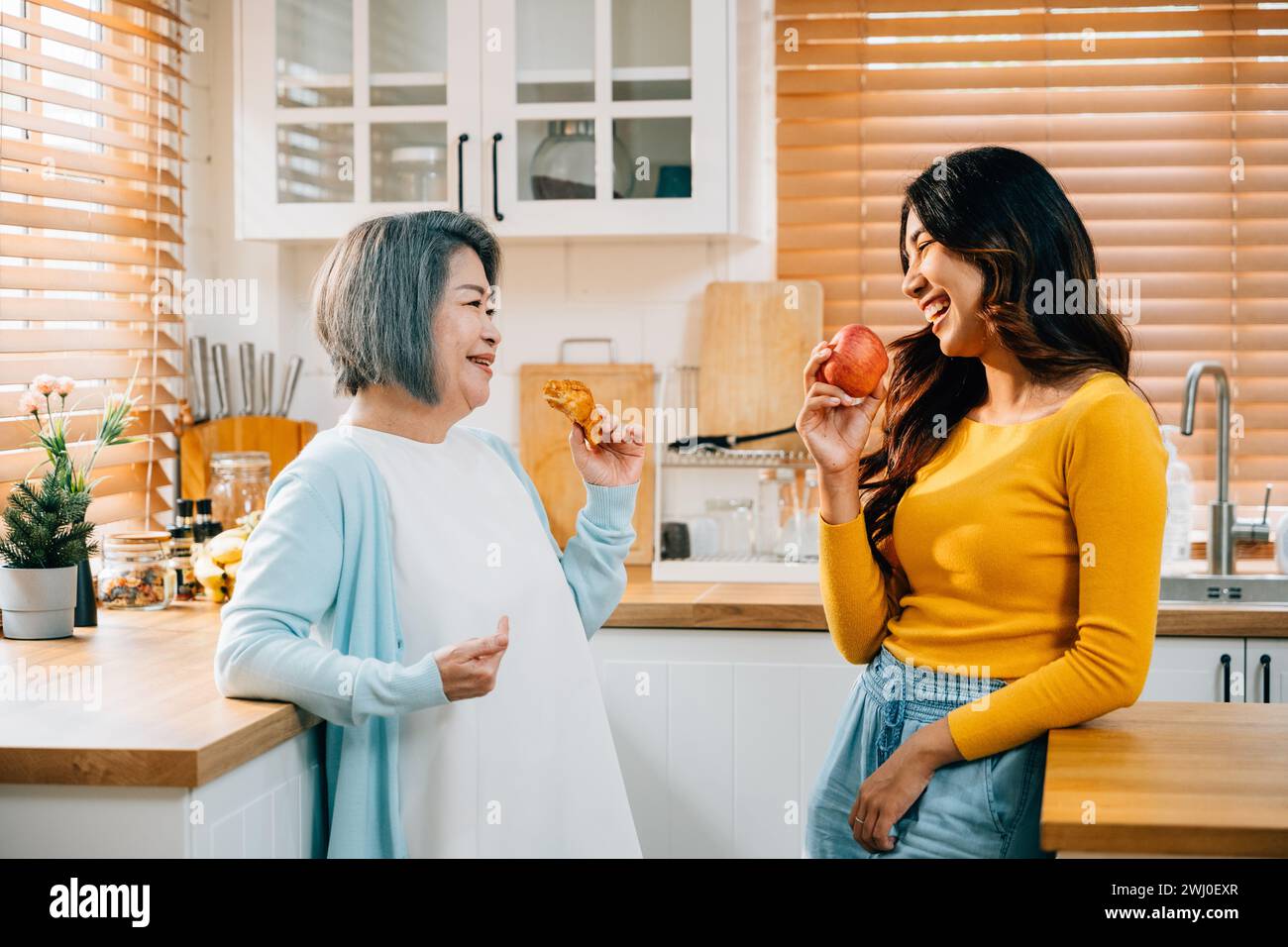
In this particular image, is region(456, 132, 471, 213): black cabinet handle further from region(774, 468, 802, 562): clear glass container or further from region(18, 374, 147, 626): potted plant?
region(774, 468, 802, 562): clear glass container

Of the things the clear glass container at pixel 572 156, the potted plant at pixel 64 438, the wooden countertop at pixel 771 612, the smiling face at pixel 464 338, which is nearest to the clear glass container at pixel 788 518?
the wooden countertop at pixel 771 612

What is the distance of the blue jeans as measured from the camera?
1353mm

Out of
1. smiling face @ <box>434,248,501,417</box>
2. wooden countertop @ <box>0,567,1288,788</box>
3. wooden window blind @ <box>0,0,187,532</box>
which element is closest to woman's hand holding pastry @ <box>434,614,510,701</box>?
wooden countertop @ <box>0,567,1288,788</box>

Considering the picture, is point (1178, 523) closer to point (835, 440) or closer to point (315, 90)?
point (835, 440)

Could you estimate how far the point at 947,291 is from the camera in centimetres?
144

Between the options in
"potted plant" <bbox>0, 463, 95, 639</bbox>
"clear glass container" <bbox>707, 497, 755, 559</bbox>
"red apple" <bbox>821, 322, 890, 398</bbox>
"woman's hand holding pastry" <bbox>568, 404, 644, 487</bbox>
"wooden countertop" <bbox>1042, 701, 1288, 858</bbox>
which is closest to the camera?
"wooden countertop" <bbox>1042, 701, 1288, 858</bbox>

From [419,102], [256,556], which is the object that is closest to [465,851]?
[256,556]

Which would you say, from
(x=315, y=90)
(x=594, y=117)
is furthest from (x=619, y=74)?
(x=315, y=90)

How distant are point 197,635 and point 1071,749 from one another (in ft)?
4.37

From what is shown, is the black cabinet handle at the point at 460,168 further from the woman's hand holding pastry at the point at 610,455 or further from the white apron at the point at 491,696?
the white apron at the point at 491,696

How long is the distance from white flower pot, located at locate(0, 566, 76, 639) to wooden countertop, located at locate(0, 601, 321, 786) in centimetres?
9

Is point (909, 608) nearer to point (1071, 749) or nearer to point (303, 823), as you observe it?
point (1071, 749)

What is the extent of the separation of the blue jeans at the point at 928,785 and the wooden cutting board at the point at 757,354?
1254 millimetres

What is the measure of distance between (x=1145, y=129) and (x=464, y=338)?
185cm
